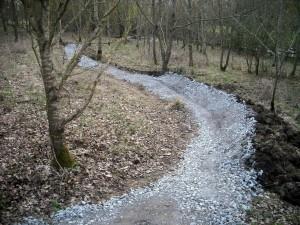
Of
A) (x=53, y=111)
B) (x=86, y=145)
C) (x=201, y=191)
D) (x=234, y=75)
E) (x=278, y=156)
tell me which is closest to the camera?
(x=53, y=111)

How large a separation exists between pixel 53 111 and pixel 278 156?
25.5 ft

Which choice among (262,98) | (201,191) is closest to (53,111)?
(201,191)

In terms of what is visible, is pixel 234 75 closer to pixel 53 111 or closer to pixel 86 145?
pixel 86 145

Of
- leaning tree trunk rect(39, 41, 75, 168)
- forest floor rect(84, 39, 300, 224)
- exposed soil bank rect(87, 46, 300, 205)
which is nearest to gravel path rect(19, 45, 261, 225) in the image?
exposed soil bank rect(87, 46, 300, 205)

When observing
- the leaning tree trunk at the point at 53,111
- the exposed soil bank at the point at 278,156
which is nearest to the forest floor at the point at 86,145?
the leaning tree trunk at the point at 53,111

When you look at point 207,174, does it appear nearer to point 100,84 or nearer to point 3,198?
point 3,198

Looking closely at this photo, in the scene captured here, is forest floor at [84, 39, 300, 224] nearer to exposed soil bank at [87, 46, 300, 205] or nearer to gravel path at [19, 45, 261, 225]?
exposed soil bank at [87, 46, 300, 205]

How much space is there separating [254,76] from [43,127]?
19624 mm

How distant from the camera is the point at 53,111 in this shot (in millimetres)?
10102

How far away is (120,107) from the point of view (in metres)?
18.0

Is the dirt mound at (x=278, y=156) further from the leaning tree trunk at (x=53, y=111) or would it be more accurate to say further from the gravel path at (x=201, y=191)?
the leaning tree trunk at (x=53, y=111)

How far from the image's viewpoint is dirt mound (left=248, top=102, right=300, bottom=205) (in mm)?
10828

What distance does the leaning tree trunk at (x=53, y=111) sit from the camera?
963cm

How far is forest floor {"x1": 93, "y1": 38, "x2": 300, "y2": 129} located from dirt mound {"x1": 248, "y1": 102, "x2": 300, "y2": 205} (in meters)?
1.70
